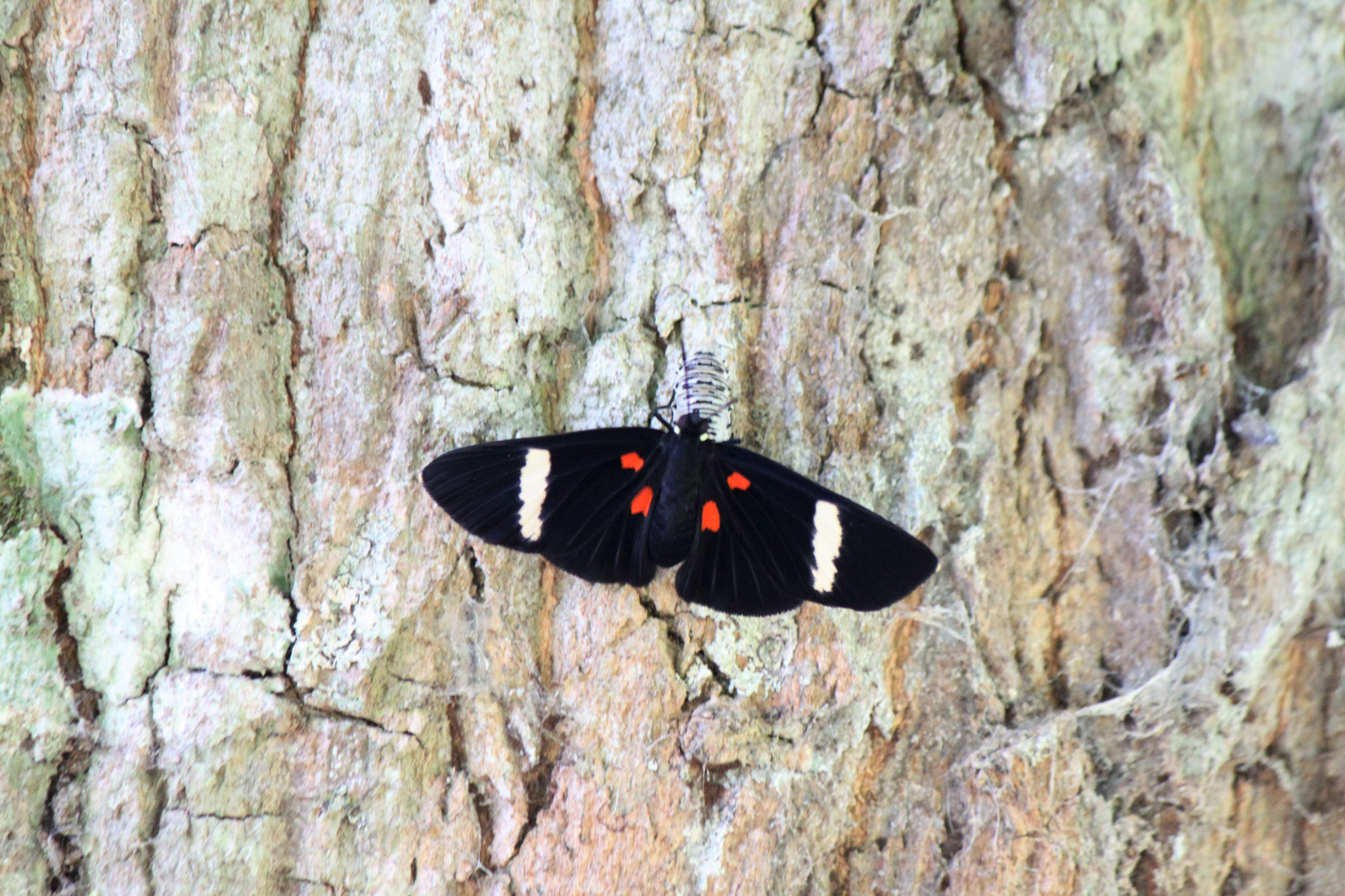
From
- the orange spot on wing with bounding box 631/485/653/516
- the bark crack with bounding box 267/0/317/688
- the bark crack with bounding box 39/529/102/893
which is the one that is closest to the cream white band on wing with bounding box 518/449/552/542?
the orange spot on wing with bounding box 631/485/653/516

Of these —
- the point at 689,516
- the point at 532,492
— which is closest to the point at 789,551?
the point at 689,516

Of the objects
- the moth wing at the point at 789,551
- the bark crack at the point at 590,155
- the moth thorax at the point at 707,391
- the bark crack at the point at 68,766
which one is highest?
the bark crack at the point at 590,155

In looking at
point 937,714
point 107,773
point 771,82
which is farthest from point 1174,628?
point 107,773

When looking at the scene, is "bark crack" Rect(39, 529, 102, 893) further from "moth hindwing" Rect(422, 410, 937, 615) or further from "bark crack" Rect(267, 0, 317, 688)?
"moth hindwing" Rect(422, 410, 937, 615)

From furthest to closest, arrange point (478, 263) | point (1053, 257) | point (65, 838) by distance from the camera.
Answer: point (1053, 257) < point (478, 263) < point (65, 838)

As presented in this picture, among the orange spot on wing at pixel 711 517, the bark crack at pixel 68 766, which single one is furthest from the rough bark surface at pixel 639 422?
the orange spot on wing at pixel 711 517

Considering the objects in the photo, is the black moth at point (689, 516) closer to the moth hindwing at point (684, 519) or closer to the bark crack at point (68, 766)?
the moth hindwing at point (684, 519)

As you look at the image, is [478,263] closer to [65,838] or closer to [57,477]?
[57,477]
